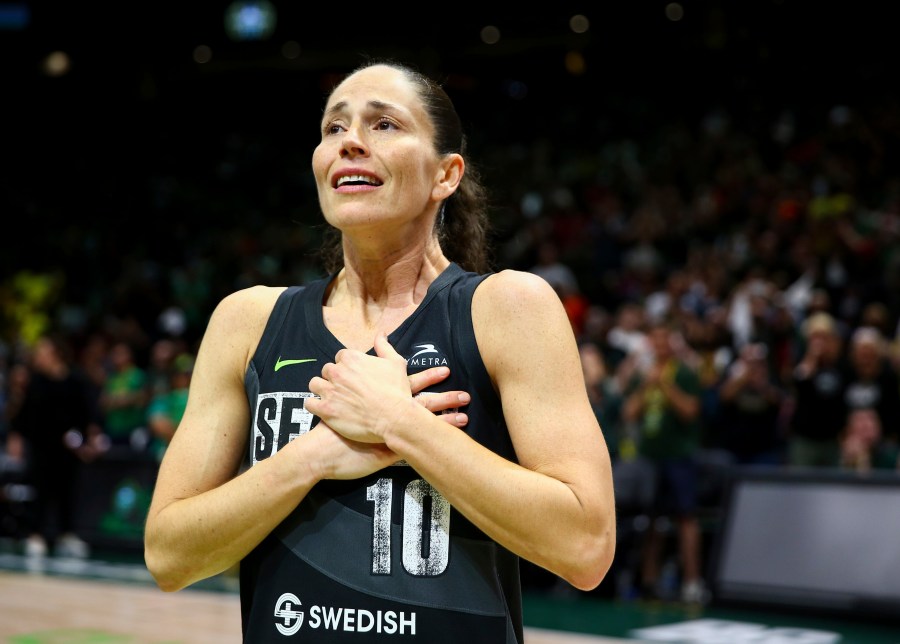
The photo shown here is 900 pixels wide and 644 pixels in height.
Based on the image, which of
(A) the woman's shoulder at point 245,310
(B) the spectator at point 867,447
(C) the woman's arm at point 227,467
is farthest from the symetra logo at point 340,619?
(B) the spectator at point 867,447

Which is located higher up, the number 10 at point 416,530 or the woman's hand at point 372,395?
the woman's hand at point 372,395

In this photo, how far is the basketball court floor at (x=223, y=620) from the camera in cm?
592

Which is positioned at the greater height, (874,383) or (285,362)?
(285,362)

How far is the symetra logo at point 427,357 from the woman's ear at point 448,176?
0.88 feet

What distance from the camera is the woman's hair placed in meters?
1.90

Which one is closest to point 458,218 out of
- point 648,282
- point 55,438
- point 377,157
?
point 377,157

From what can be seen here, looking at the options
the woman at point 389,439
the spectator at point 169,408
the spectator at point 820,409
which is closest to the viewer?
the woman at point 389,439

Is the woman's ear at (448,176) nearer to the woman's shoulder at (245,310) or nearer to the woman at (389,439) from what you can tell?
the woman at (389,439)

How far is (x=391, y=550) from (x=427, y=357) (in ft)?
0.95

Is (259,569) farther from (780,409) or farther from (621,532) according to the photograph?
(780,409)

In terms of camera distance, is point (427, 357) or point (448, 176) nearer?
point (427, 357)

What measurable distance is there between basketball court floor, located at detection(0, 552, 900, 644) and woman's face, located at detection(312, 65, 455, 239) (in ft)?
14.1

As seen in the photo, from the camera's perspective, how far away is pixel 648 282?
11.3m

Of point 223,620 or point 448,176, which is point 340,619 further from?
point 223,620
